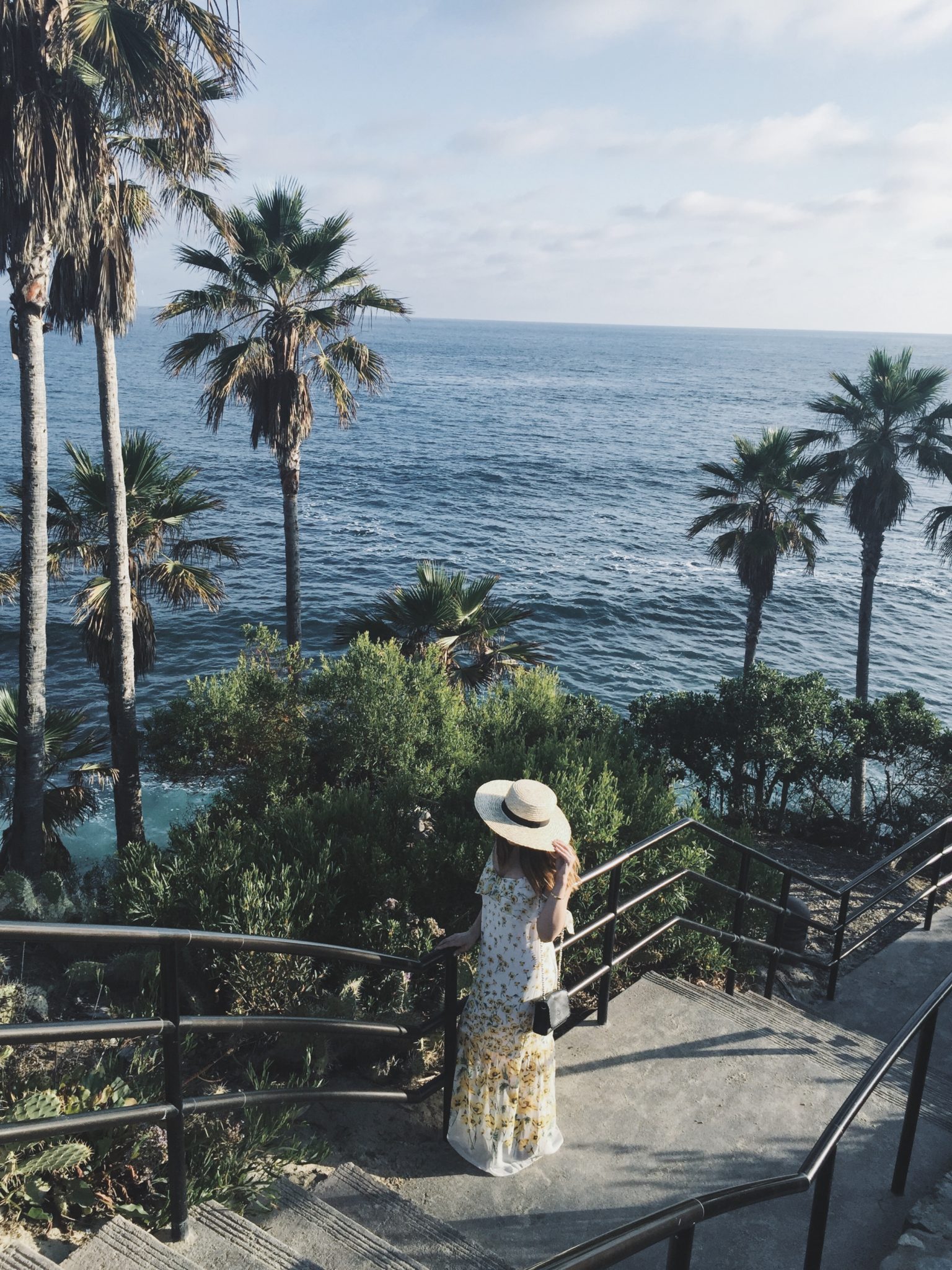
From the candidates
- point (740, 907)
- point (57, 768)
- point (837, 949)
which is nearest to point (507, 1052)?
point (740, 907)

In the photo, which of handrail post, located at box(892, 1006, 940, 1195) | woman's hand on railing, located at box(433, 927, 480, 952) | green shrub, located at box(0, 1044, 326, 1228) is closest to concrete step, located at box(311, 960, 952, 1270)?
handrail post, located at box(892, 1006, 940, 1195)

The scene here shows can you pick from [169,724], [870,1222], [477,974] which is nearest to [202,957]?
[477,974]

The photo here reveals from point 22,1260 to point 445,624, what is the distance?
1341 centimetres

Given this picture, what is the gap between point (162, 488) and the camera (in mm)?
15828

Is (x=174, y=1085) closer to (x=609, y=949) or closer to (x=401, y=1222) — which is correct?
(x=401, y=1222)

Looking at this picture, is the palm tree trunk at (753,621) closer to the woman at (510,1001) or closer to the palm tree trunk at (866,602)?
the palm tree trunk at (866,602)

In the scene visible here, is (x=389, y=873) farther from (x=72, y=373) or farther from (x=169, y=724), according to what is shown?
(x=72, y=373)

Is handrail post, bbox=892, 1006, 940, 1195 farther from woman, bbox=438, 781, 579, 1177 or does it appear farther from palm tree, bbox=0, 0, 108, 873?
palm tree, bbox=0, 0, 108, 873

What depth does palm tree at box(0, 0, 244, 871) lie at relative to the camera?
1067 centimetres

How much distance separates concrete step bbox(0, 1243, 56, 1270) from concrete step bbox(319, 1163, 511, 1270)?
119 cm

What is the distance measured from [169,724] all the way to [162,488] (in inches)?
176

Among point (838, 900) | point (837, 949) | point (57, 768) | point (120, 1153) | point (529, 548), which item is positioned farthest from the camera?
point (529, 548)

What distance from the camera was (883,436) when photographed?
2352 centimetres

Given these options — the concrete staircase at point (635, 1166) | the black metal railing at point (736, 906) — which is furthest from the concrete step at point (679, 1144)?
the black metal railing at point (736, 906)
